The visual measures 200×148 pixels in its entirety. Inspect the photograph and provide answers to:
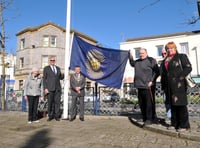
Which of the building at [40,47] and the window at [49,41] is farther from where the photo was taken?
the window at [49,41]

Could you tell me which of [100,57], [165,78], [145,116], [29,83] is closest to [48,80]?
[29,83]

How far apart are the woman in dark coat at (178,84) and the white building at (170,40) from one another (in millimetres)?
21944

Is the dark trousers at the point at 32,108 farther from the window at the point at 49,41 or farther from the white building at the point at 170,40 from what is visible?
the window at the point at 49,41

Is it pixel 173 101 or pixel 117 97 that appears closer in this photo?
pixel 173 101

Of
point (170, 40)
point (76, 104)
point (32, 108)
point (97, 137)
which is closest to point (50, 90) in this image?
point (32, 108)

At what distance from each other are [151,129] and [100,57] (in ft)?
10.3

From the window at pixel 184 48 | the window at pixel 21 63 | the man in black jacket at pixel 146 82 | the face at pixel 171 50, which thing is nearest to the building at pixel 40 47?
the window at pixel 21 63

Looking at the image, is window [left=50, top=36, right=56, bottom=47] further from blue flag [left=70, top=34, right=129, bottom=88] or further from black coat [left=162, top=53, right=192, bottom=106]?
black coat [left=162, top=53, right=192, bottom=106]

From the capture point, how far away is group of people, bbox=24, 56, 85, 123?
7.14m

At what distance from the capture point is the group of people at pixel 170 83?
4.89 meters

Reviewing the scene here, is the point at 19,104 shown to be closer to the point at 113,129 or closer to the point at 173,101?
the point at 113,129

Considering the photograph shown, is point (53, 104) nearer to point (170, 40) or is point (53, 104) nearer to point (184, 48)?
point (184, 48)

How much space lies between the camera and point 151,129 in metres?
5.50

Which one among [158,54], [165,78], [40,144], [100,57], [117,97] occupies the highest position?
[158,54]
